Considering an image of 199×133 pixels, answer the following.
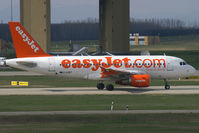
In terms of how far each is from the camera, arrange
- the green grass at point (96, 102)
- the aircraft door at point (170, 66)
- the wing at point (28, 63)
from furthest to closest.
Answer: the aircraft door at point (170, 66), the wing at point (28, 63), the green grass at point (96, 102)

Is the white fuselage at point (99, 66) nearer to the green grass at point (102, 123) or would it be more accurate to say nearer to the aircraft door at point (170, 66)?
the aircraft door at point (170, 66)

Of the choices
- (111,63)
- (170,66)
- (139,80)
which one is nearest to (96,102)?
(139,80)

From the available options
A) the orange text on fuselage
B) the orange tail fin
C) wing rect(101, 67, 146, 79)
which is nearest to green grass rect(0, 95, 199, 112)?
wing rect(101, 67, 146, 79)

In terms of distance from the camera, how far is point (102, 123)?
27.9 metres

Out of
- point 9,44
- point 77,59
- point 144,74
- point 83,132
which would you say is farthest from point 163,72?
point 9,44

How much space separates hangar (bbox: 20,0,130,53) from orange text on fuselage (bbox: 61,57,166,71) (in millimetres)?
41539

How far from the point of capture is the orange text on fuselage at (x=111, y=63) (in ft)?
158

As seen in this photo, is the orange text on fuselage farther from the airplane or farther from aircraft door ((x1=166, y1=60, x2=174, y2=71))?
aircraft door ((x1=166, y1=60, x2=174, y2=71))

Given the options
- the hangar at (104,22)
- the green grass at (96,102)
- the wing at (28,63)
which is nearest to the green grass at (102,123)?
the green grass at (96,102)

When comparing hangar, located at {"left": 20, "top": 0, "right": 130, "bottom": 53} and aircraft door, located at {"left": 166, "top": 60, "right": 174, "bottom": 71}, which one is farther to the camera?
hangar, located at {"left": 20, "top": 0, "right": 130, "bottom": 53}

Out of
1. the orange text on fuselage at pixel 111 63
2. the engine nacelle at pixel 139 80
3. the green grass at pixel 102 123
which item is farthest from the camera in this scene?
the orange text on fuselage at pixel 111 63

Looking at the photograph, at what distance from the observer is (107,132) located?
24812mm

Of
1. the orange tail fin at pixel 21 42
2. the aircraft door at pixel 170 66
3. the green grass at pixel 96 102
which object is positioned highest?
the orange tail fin at pixel 21 42

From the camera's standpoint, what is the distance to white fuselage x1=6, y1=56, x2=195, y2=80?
4753 cm
